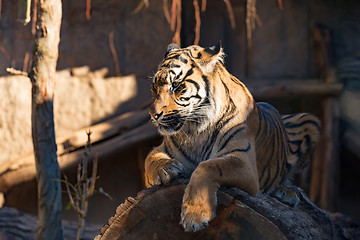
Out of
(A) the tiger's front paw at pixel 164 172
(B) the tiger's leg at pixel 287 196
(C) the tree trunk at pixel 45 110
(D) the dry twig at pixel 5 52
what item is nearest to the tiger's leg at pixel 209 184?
(A) the tiger's front paw at pixel 164 172

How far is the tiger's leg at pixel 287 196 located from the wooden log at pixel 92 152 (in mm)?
2712

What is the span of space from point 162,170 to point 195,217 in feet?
1.33

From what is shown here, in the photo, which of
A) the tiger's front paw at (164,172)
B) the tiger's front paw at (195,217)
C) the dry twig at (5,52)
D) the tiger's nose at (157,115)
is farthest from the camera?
the dry twig at (5,52)

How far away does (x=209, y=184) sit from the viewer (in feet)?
7.43

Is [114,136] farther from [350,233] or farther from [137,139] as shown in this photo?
[350,233]

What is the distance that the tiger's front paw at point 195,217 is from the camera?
215 centimetres

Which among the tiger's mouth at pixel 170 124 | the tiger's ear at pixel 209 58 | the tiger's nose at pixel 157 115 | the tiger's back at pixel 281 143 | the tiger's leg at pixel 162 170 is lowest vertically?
the tiger's back at pixel 281 143

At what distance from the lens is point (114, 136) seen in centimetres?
586

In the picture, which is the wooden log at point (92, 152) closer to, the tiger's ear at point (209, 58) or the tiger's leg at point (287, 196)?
the tiger's leg at point (287, 196)

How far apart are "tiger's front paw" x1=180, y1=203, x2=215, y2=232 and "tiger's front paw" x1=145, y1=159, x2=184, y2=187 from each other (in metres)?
0.30

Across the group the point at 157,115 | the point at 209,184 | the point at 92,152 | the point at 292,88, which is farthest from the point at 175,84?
the point at 292,88

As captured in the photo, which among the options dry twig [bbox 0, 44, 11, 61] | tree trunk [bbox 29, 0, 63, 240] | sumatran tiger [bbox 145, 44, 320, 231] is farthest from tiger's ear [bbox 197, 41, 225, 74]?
dry twig [bbox 0, 44, 11, 61]

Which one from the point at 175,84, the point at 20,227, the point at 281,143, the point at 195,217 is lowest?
the point at 20,227

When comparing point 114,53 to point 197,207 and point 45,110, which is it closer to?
point 45,110
